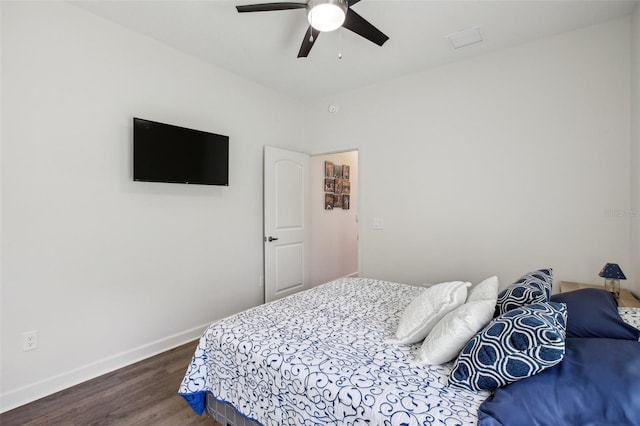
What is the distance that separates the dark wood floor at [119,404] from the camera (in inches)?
71.8

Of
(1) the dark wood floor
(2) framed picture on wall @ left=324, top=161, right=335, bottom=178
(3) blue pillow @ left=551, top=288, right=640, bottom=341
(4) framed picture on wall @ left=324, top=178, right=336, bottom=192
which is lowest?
(1) the dark wood floor

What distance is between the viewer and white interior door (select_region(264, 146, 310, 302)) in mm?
3609

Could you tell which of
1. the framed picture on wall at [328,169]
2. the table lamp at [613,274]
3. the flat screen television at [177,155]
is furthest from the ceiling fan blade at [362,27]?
the framed picture on wall at [328,169]

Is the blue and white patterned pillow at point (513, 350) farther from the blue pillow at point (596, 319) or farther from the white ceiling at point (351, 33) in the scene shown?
the white ceiling at point (351, 33)

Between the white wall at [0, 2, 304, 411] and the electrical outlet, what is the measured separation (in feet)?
0.08

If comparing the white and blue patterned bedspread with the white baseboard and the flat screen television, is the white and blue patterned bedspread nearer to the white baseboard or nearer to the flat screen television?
the white baseboard

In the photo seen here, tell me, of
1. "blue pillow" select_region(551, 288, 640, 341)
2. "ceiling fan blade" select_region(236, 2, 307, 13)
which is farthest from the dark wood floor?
"ceiling fan blade" select_region(236, 2, 307, 13)

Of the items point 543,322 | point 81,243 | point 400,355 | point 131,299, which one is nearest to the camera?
point 543,322

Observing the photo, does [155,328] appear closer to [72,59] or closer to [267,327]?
[267,327]

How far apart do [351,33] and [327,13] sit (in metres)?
0.80

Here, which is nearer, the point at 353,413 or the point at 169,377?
the point at 353,413

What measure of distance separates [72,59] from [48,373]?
222 cm

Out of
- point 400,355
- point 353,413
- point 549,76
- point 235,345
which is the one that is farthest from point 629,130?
point 235,345

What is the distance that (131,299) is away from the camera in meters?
2.54
